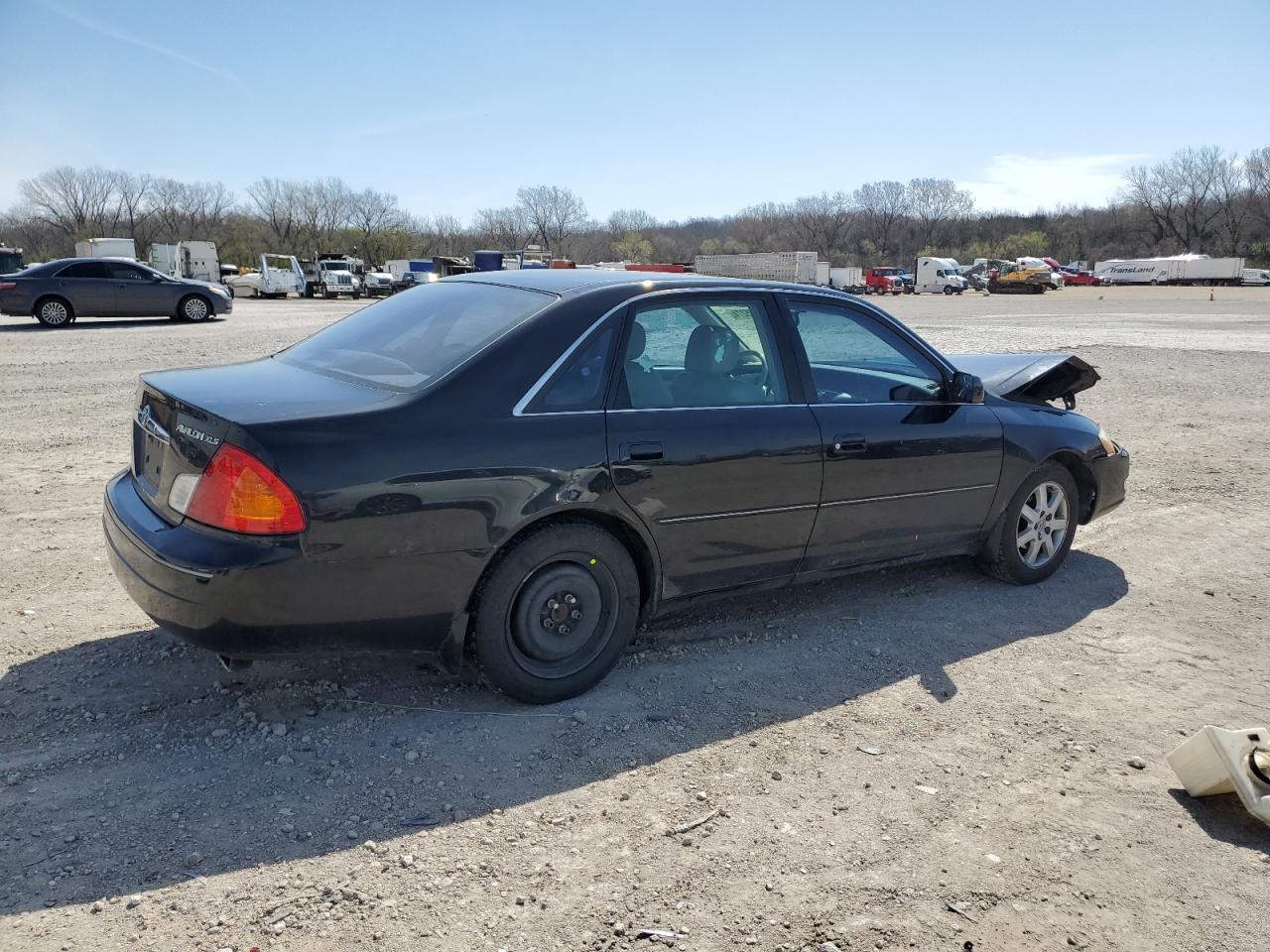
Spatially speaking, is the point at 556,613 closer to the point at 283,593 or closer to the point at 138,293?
the point at 283,593

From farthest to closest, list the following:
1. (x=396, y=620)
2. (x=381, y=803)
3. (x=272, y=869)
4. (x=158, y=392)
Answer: (x=158, y=392) → (x=396, y=620) → (x=381, y=803) → (x=272, y=869)

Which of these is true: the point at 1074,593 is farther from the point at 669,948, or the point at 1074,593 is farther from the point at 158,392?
the point at 158,392

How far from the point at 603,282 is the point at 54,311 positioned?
20.9 m

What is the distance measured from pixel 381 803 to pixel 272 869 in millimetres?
418

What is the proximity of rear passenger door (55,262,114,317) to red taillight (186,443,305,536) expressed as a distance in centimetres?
2101

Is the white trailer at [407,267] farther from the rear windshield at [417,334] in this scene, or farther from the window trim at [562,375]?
the window trim at [562,375]

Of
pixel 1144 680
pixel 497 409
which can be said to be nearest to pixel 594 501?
pixel 497 409

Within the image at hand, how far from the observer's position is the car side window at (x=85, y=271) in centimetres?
2036

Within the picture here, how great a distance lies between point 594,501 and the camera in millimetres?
3535

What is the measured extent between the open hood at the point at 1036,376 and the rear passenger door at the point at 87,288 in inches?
821

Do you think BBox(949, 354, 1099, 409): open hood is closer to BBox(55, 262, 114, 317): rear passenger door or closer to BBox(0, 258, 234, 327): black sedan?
BBox(0, 258, 234, 327): black sedan

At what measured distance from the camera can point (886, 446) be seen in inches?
173

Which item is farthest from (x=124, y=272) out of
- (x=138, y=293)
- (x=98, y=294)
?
(x=98, y=294)

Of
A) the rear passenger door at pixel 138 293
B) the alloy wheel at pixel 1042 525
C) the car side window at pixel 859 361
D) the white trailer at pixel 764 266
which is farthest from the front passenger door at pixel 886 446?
the white trailer at pixel 764 266
